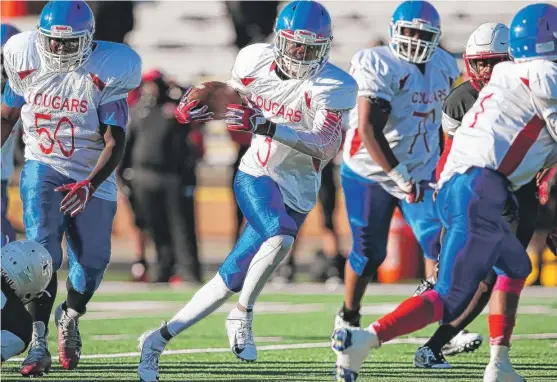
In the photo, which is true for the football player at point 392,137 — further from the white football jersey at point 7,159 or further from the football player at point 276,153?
the white football jersey at point 7,159

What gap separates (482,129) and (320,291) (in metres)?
6.07

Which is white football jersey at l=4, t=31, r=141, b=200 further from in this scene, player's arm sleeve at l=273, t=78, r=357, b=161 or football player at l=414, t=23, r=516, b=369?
football player at l=414, t=23, r=516, b=369

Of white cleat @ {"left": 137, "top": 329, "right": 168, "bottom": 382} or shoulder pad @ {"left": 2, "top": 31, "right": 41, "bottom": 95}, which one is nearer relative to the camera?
white cleat @ {"left": 137, "top": 329, "right": 168, "bottom": 382}

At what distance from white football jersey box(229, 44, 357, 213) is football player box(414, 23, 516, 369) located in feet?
2.56

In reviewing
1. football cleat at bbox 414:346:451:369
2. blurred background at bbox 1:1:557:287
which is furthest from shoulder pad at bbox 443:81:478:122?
blurred background at bbox 1:1:557:287

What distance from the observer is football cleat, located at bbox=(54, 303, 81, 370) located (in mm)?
6332

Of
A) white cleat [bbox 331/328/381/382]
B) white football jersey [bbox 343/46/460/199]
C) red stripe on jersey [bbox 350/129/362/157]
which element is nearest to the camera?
white cleat [bbox 331/328/381/382]

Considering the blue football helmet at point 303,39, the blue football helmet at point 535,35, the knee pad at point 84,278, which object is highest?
the blue football helmet at point 535,35

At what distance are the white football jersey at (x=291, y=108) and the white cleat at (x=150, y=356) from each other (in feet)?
3.08

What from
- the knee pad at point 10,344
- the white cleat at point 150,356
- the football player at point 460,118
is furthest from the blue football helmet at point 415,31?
the knee pad at point 10,344

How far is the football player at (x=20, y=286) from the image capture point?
204 inches

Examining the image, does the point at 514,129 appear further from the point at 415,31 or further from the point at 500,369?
the point at 415,31

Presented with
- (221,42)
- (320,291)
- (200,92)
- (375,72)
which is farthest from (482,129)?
(221,42)

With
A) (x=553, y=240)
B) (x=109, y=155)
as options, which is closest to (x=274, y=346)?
(x=109, y=155)
